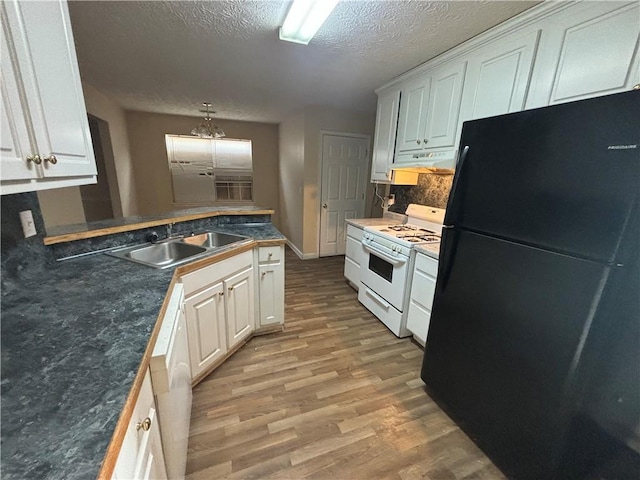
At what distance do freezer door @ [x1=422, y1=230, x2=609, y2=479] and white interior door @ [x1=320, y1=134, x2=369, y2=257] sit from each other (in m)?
2.93

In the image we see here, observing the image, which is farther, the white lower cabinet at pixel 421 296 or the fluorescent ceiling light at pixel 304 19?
the white lower cabinet at pixel 421 296

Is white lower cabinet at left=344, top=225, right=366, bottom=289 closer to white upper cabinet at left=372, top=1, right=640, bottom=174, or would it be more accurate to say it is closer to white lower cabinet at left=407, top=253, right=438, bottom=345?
white lower cabinet at left=407, top=253, right=438, bottom=345

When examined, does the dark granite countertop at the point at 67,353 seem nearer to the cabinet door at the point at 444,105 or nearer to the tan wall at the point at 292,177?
the cabinet door at the point at 444,105

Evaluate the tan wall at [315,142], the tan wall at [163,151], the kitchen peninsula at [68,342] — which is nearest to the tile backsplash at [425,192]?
the tan wall at [315,142]

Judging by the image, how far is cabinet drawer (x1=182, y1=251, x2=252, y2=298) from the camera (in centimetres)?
152

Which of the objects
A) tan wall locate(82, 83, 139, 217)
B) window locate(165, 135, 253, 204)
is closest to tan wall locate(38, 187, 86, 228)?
tan wall locate(82, 83, 139, 217)

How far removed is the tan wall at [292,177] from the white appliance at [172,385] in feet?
10.6

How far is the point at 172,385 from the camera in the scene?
3.34 ft

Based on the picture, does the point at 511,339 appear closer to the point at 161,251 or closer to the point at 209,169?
the point at 161,251

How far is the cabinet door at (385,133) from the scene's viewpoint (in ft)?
8.93

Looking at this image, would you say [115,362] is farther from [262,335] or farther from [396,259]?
[396,259]

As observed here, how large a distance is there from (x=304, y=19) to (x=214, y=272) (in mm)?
1721

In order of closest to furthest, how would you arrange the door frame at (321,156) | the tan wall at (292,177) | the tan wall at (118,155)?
the tan wall at (118,155) → the door frame at (321,156) → the tan wall at (292,177)

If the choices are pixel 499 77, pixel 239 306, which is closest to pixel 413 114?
pixel 499 77
